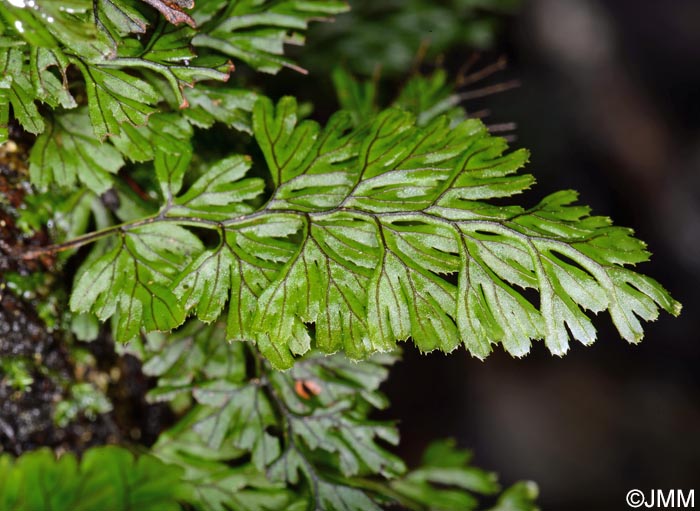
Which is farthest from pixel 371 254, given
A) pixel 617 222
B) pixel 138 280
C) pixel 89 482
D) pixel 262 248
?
pixel 617 222

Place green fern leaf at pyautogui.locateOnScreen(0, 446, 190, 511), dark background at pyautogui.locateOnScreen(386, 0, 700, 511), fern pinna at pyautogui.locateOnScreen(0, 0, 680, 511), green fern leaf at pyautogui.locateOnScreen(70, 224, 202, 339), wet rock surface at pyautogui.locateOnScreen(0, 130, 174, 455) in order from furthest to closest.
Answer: dark background at pyautogui.locateOnScreen(386, 0, 700, 511) < wet rock surface at pyautogui.locateOnScreen(0, 130, 174, 455) < green fern leaf at pyautogui.locateOnScreen(70, 224, 202, 339) < fern pinna at pyautogui.locateOnScreen(0, 0, 680, 511) < green fern leaf at pyautogui.locateOnScreen(0, 446, 190, 511)

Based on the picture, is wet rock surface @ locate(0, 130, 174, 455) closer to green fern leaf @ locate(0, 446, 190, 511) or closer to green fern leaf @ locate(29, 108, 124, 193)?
green fern leaf @ locate(29, 108, 124, 193)

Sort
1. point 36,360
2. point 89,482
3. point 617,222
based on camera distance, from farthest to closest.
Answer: point 617,222 < point 36,360 < point 89,482

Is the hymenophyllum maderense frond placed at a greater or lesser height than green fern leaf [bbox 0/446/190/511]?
greater

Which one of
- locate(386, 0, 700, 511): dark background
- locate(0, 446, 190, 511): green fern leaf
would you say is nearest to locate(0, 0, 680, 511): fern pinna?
locate(0, 446, 190, 511): green fern leaf

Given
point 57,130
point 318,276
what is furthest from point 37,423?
point 318,276

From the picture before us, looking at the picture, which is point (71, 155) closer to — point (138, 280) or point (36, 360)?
point (138, 280)

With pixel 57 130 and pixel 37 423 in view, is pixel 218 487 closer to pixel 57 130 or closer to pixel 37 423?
pixel 37 423

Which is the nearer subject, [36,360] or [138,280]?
[138,280]
